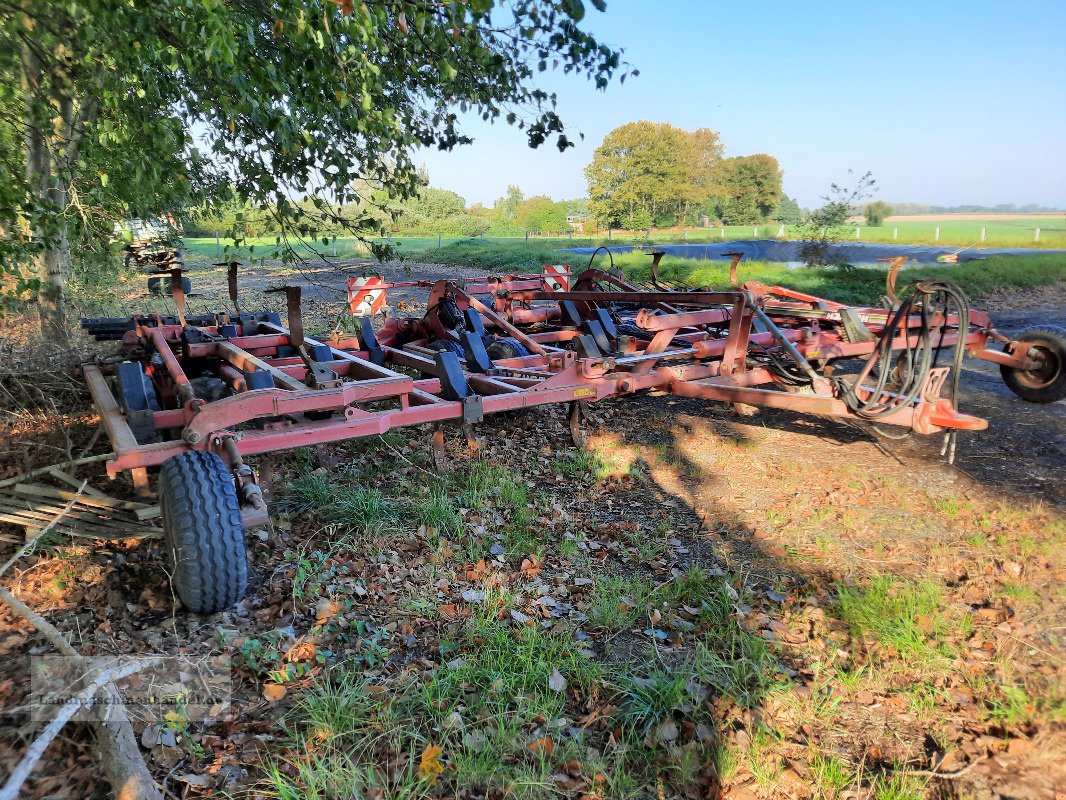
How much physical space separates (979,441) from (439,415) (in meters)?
4.65

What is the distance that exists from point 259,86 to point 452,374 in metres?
2.16

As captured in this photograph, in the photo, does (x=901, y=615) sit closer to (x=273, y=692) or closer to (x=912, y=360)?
(x=912, y=360)

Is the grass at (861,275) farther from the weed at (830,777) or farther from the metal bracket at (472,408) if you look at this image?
the weed at (830,777)

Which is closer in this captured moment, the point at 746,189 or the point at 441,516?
the point at 441,516

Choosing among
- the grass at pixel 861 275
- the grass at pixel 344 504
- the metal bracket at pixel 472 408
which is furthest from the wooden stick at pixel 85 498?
the grass at pixel 861 275

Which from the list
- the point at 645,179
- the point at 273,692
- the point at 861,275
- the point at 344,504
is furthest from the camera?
the point at 645,179

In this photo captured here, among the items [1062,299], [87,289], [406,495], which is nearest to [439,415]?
[406,495]

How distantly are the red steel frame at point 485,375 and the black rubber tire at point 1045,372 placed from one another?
5.7 inches

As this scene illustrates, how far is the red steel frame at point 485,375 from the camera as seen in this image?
378 centimetres

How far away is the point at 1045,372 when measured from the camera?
20.5 ft

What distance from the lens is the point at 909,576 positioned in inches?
144

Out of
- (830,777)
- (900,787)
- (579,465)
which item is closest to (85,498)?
(579,465)

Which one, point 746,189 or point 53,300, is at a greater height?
point 746,189

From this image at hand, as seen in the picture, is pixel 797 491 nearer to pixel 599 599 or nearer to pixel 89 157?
pixel 599 599
